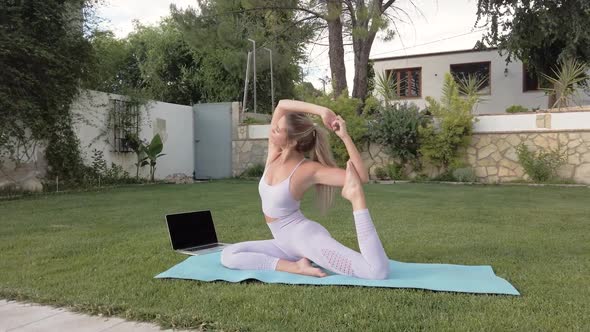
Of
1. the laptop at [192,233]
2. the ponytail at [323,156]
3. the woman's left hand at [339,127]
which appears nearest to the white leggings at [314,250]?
the ponytail at [323,156]

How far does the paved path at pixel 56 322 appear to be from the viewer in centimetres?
276

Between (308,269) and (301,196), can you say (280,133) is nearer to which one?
(301,196)

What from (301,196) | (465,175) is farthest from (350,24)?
(301,196)

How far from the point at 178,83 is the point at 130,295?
2240 centimetres

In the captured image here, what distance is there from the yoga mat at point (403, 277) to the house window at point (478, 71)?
17.5 metres

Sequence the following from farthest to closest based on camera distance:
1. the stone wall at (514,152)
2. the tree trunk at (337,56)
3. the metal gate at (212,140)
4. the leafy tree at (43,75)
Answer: the metal gate at (212,140) → the tree trunk at (337,56) → the stone wall at (514,152) → the leafy tree at (43,75)

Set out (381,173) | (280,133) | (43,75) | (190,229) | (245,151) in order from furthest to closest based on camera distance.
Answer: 1. (245,151)
2. (381,173)
3. (43,75)
4. (190,229)
5. (280,133)

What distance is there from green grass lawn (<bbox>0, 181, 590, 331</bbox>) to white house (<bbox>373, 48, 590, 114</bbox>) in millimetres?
12054

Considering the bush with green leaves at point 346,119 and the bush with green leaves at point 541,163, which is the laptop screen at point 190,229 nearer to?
the bush with green leaves at point 346,119

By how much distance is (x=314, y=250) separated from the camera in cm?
368

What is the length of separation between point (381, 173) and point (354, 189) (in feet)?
36.6

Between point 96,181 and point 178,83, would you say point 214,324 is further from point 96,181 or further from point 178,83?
point 178,83

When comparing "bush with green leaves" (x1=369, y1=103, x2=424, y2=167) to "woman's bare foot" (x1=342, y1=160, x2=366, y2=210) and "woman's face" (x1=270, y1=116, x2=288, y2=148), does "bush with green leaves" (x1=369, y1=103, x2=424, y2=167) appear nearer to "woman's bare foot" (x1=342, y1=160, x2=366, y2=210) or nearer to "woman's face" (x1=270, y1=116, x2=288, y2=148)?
"woman's face" (x1=270, y1=116, x2=288, y2=148)

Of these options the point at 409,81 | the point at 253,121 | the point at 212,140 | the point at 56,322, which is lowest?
the point at 56,322
